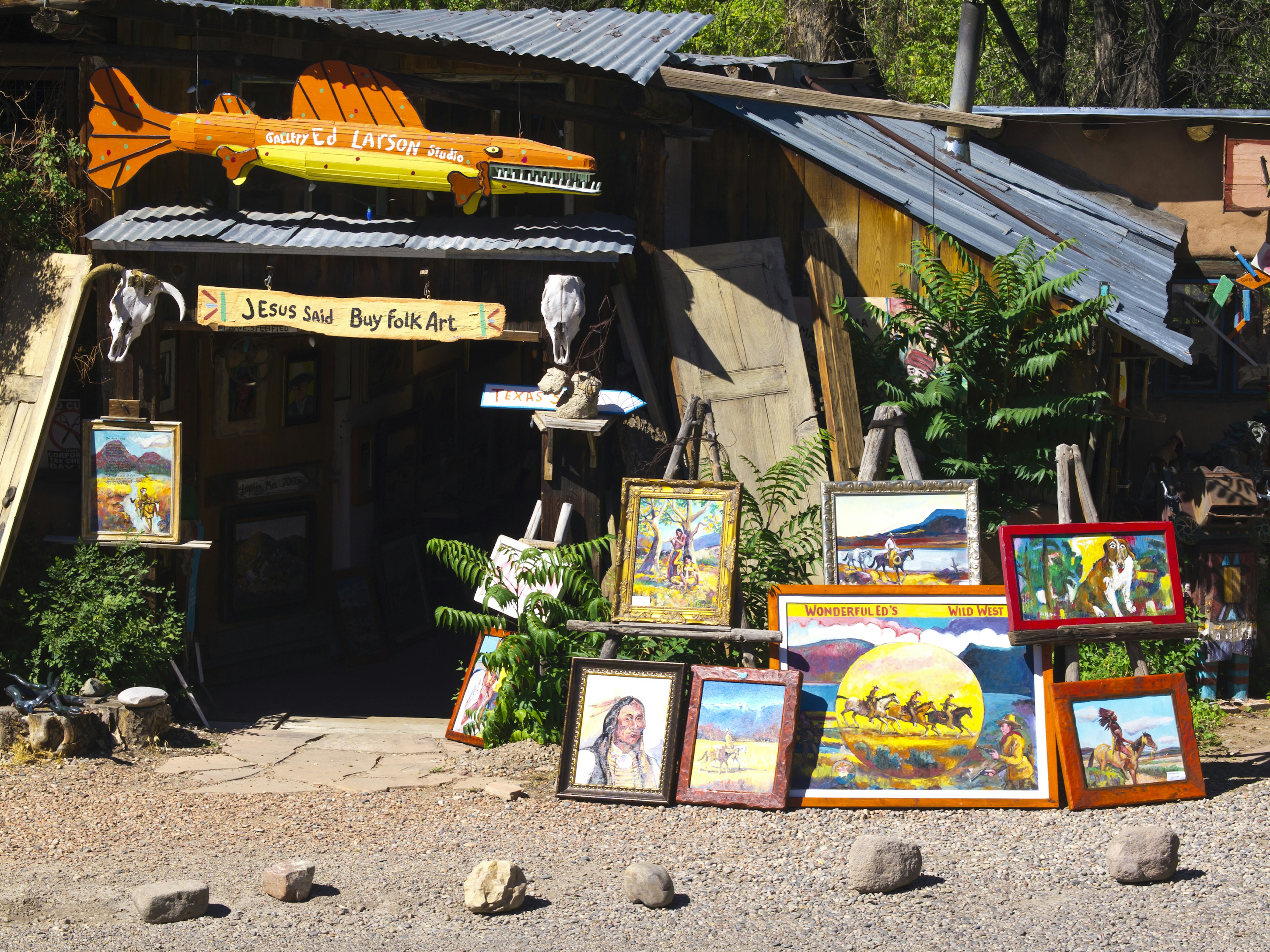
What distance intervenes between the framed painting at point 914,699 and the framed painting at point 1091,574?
259 millimetres

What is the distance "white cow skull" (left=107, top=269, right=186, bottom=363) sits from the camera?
873cm

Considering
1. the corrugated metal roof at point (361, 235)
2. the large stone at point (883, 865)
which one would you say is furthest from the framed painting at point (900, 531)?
the corrugated metal roof at point (361, 235)

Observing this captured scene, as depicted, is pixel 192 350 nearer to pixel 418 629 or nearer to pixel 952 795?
pixel 418 629

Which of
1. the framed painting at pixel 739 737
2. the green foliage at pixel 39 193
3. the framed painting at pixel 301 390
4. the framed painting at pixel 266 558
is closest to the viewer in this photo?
the framed painting at pixel 739 737

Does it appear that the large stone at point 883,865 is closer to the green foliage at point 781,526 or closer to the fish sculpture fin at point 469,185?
the green foliage at point 781,526

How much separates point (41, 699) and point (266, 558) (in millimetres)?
3316

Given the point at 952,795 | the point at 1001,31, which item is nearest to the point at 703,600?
the point at 952,795

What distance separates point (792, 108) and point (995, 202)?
1859 mm

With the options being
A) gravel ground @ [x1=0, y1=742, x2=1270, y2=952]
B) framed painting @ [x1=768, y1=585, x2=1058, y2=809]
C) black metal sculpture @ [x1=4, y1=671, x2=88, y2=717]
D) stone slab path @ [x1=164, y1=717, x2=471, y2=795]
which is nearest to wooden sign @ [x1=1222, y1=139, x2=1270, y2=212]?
gravel ground @ [x1=0, y1=742, x2=1270, y2=952]

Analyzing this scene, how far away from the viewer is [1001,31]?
80.2 feet

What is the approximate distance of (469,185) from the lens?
866cm

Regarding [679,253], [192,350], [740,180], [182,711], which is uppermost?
[740,180]

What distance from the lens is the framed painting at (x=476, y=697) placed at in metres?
8.80

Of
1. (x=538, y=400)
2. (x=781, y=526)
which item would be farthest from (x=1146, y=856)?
(x=538, y=400)
